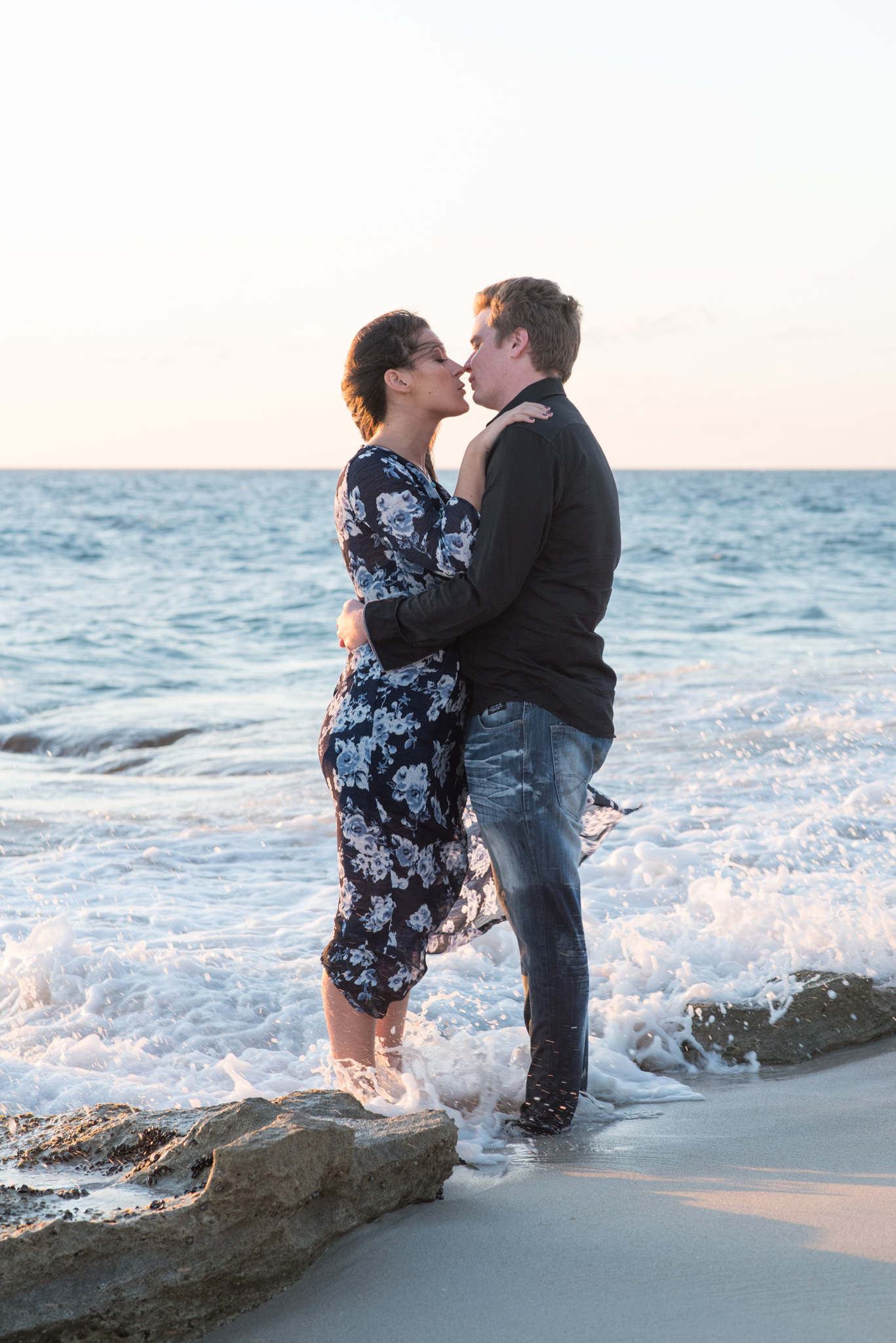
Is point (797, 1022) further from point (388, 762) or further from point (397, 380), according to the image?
point (397, 380)

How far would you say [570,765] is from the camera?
2945mm

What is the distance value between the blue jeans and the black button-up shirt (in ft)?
0.24

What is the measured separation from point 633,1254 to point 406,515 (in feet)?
5.61

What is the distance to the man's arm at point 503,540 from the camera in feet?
9.11

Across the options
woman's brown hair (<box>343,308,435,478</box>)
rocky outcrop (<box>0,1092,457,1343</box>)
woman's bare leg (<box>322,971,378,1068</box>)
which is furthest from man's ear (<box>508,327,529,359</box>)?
rocky outcrop (<box>0,1092,457,1343</box>)

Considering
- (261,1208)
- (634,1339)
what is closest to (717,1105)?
(634,1339)

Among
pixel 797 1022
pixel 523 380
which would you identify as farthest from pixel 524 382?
pixel 797 1022

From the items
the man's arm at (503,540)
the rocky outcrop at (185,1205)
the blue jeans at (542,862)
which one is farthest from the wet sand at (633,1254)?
the man's arm at (503,540)

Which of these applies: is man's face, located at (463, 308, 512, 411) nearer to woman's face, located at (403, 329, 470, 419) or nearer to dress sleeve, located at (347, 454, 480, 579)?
woman's face, located at (403, 329, 470, 419)

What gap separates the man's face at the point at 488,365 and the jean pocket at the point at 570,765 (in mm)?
838

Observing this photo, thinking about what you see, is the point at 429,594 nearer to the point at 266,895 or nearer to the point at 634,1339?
the point at 634,1339

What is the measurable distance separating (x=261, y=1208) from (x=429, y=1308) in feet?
1.10

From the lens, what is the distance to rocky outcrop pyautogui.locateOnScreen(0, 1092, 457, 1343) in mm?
1924

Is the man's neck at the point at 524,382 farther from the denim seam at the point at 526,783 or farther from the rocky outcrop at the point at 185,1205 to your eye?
the rocky outcrop at the point at 185,1205
